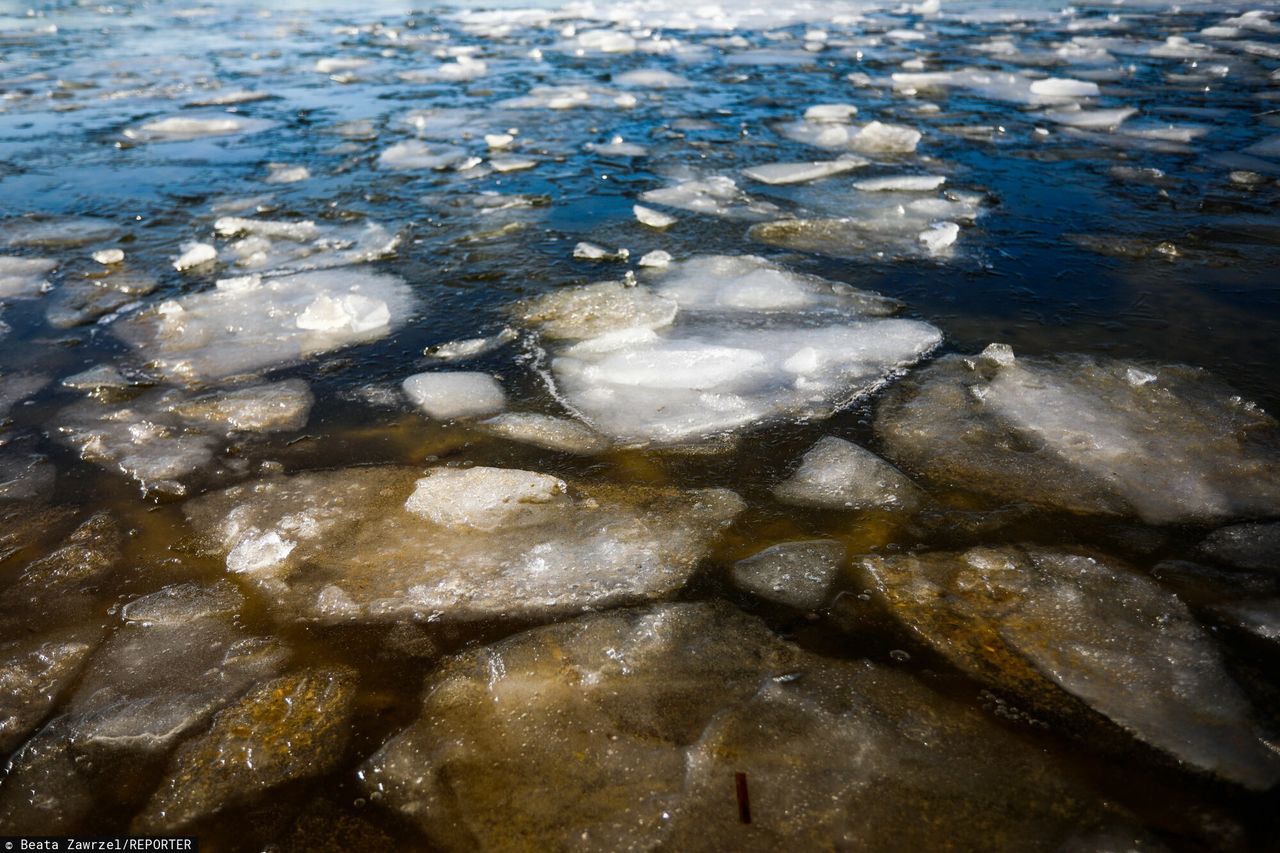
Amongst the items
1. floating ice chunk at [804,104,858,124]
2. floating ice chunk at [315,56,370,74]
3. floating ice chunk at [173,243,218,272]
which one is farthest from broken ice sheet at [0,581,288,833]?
floating ice chunk at [315,56,370,74]

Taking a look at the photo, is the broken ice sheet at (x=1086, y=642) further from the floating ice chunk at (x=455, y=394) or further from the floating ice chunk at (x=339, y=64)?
the floating ice chunk at (x=339, y=64)

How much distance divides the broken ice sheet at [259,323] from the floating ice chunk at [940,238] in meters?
2.45

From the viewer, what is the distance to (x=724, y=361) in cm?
269

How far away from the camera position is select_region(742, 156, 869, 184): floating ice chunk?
15.0 feet

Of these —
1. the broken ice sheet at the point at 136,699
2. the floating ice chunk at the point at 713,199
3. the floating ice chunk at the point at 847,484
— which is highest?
the floating ice chunk at the point at 713,199

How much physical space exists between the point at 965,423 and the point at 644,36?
9.50 meters

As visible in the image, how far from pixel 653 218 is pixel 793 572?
2.69 metres

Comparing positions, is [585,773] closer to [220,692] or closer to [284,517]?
[220,692]

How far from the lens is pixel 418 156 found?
5.27 metres

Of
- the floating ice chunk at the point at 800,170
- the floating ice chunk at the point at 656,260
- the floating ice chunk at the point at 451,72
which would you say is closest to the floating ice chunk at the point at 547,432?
the floating ice chunk at the point at 656,260

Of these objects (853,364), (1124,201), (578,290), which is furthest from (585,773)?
(1124,201)

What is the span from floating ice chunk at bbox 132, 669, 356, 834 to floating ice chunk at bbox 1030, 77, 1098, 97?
710 cm

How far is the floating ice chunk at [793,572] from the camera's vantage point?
1.71 meters

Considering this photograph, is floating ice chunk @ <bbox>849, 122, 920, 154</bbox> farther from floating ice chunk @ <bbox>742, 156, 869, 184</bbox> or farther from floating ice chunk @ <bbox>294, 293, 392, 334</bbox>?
floating ice chunk @ <bbox>294, 293, 392, 334</bbox>
